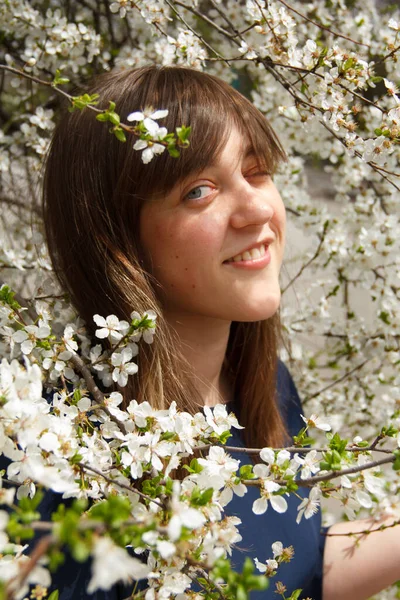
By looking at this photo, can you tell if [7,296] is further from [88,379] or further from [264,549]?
[264,549]

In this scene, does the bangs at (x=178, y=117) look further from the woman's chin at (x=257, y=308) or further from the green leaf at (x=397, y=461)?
the green leaf at (x=397, y=461)

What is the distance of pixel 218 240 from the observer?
1.11m

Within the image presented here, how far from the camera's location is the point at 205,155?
108 centimetres

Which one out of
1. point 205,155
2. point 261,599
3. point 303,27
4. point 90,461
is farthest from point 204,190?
point 303,27

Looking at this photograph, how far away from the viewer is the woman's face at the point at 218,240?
1102 millimetres

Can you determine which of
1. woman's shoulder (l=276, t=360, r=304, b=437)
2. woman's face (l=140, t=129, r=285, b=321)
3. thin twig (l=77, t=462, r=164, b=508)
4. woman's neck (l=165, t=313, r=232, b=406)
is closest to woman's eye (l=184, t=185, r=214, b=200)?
woman's face (l=140, t=129, r=285, b=321)

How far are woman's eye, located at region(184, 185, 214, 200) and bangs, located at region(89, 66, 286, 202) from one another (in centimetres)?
3

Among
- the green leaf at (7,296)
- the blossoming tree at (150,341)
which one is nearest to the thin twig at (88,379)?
the blossoming tree at (150,341)

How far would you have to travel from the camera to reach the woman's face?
1.10 metres

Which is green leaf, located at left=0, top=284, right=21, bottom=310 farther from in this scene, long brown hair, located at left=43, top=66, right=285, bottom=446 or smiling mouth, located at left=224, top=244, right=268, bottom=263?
smiling mouth, located at left=224, top=244, right=268, bottom=263

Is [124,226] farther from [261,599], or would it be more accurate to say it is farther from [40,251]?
[261,599]

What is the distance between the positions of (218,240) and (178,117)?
0.71ft

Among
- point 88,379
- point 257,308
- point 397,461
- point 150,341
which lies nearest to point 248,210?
point 257,308

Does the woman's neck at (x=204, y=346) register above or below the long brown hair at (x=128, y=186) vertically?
below
